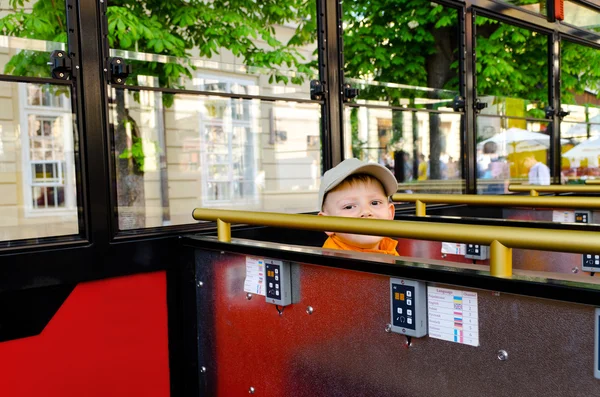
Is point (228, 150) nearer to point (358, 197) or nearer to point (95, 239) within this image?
point (95, 239)

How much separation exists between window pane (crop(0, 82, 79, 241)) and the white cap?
1.09m

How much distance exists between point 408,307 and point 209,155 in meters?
2.34

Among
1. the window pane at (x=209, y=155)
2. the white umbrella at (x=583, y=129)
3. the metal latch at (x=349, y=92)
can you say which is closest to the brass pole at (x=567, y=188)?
the metal latch at (x=349, y=92)

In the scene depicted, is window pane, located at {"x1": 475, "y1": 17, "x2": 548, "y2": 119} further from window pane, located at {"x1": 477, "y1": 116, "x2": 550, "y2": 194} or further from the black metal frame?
the black metal frame

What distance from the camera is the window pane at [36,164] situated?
96.5 inches

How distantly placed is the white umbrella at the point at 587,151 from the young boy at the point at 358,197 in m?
4.57

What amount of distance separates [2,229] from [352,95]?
213 centimetres

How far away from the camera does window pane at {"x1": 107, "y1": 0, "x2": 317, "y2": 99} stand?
9.45 feet

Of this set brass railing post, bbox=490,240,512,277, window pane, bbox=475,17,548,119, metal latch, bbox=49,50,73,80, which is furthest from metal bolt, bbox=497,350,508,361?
Answer: window pane, bbox=475,17,548,119

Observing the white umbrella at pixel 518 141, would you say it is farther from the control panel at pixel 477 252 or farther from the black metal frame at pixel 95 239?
the black metal frame at pixel 95 239

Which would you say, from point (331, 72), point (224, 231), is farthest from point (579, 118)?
point (224, 231)

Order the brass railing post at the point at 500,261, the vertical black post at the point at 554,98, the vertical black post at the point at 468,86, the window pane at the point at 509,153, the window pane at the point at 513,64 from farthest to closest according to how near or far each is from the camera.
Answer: the window pane at the point at 513,64
the vertical black post at the point at 554,98
the window pane at the point at 509,153
the vertical black post at the point at 468,86
the brass railing post at the point at 500,261

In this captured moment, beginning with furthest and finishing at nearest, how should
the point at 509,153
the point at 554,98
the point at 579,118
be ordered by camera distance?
the point at 579,118 → the point at 554,98 → the point at 509,153

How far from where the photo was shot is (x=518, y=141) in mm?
5598
